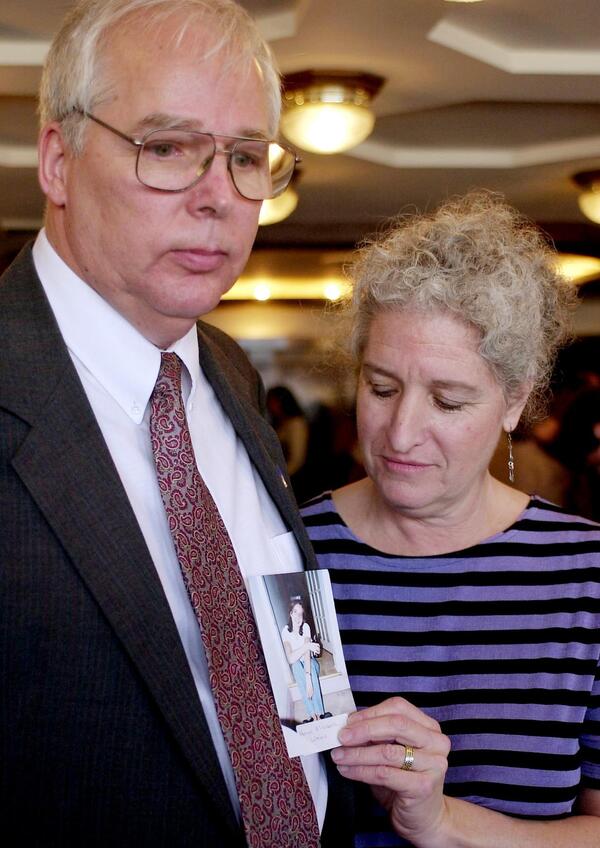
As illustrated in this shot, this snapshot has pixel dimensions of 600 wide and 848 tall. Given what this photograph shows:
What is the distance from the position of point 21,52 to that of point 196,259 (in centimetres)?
332

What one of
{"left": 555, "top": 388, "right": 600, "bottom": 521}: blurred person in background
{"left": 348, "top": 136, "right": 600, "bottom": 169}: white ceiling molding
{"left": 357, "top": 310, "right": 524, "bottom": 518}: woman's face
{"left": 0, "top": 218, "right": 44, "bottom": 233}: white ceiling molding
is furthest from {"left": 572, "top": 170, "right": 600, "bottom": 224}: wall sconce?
{"left": 357, "top": 310, "right": 524, "bottom": 518}: woman's face

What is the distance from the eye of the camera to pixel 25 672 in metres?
1.17

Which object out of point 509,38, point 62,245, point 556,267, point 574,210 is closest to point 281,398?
point 574,210

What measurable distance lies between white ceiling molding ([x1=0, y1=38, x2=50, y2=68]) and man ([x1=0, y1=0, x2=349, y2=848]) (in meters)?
3.05

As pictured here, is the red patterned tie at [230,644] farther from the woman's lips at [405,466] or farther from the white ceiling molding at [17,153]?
the white ceiling molding at [17,153]

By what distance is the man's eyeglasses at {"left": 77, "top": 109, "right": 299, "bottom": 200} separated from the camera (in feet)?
4.28

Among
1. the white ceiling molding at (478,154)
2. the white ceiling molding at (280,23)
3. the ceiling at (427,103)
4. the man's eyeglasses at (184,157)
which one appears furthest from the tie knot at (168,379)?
the white ceiling molding at (478,154)

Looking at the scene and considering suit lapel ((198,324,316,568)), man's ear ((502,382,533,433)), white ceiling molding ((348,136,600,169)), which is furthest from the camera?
white ceiling molding ((348,136,600,169))

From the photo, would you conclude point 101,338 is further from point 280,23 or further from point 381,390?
point 280,23

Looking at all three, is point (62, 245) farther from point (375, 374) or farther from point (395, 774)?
point (395, 774)

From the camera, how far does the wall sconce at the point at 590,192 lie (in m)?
6.00

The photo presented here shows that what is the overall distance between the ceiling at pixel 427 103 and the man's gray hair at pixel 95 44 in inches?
60.5

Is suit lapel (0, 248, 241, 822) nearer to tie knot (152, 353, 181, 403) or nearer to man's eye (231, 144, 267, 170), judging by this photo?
tie knot (152, 353, 181, 403)

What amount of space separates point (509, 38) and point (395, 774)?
3.64 meters
